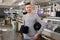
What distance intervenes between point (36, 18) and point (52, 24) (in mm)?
1112

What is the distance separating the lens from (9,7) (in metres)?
18.8

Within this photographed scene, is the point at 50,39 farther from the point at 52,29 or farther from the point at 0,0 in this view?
the point at 0,0

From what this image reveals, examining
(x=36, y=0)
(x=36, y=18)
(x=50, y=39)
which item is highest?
(x=36, y=0)

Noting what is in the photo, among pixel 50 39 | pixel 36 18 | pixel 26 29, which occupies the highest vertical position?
pixel 36 18

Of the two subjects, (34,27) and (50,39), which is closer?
(34,27)

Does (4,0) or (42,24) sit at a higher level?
(4,0)

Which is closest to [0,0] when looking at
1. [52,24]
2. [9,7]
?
[9,7]

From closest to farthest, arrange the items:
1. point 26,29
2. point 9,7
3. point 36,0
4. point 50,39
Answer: point 26,29, point 50,39, point 36,0, point 9,7

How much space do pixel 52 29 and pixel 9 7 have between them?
47.8 feet

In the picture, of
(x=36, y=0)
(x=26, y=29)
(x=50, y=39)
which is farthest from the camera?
(x=36, y=0)

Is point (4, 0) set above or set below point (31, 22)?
above

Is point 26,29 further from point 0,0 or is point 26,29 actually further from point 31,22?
point 0,0

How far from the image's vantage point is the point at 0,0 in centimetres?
1969

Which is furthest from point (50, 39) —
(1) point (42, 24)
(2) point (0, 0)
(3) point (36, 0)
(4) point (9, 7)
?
(2) point (0, 0)
